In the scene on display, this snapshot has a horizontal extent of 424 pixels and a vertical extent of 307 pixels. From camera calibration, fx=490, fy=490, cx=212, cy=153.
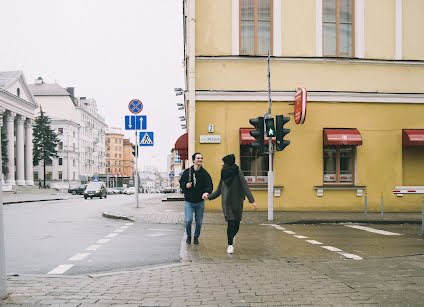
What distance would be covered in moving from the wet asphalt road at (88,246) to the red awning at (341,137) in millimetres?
7050

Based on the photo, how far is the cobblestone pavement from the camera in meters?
5.10

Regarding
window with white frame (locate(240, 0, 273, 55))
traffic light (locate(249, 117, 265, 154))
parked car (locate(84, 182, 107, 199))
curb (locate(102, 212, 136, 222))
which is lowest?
parked car (locate(84, 182, 107, 199))

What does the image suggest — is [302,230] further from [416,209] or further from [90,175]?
[90,175]

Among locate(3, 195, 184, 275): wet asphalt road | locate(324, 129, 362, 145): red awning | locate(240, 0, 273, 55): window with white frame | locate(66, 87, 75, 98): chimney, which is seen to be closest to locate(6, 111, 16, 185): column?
locate(66, 87, 75, 98): chimney

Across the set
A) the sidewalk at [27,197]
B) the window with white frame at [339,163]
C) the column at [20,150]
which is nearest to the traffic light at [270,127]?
the window with white frame at [339,163]

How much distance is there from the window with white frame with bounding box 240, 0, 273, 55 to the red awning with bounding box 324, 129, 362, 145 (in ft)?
12.6

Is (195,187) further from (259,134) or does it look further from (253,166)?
(253,166)

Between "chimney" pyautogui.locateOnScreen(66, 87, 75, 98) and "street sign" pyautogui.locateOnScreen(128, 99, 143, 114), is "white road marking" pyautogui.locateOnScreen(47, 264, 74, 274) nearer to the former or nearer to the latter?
"street sign" pyautogui.locateOnScreen(128, 99, 143, 114)

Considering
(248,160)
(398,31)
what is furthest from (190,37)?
(398,31)

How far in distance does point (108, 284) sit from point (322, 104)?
1414 centimetres

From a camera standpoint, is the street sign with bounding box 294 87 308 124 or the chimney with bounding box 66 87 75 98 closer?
the street sign with bounding box 294 87 308 124

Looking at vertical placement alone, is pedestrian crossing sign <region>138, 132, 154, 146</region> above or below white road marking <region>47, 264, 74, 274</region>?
above

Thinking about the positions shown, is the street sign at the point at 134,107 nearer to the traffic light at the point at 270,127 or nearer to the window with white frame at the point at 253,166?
the window with white frame at the point at 253,166

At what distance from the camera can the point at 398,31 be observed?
1897 centimetres
